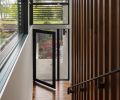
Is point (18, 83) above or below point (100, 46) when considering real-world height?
below

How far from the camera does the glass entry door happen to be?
34.8 ft

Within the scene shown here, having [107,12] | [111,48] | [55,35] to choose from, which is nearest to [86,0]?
[107,12]

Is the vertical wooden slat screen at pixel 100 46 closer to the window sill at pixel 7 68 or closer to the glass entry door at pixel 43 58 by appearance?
the window sill at pixel 7 68

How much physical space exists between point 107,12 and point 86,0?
1.30 metres

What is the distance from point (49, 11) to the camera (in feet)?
35.2

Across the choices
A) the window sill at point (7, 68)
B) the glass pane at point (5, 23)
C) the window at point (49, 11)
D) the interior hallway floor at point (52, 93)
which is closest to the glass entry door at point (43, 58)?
the interior hallway floor at point (52, 93)

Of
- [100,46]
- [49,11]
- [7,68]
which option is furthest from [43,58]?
[7,68]

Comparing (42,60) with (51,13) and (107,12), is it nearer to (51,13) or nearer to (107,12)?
(51,13)

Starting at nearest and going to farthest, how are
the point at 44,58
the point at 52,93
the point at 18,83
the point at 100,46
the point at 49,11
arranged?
1. the point at 18,83
2. the point at 100,46
3. the point at 52,93
4. the point at 49,11
5. the point at 44,58

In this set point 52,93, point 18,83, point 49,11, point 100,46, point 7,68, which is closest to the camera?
point 7,68

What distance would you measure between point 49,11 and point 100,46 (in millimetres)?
7288

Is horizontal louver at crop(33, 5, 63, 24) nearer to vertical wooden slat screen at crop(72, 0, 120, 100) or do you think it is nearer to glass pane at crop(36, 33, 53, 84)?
glass pane at crop(36, 33, 53, 84)

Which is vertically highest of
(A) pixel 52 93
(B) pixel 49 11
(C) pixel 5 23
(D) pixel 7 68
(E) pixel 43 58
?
(B) pixel 49 11

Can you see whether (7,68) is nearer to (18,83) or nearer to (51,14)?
(18,83)
